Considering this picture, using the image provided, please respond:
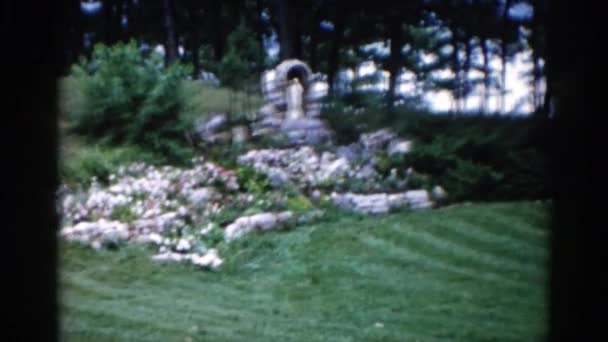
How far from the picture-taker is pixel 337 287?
20.3 ft

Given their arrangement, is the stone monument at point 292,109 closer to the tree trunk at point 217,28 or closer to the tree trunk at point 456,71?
the tree trunk at point 456,71

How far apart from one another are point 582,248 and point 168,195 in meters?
8.04

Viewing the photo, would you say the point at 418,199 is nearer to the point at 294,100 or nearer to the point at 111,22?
the point at 294,100

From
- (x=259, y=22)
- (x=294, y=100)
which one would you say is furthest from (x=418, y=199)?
(x=259, y=22)

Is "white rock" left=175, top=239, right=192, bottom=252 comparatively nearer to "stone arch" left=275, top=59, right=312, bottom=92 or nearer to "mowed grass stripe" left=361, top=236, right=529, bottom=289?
"mowed grass stripe" left=361, top=236, right=529, bottom=289

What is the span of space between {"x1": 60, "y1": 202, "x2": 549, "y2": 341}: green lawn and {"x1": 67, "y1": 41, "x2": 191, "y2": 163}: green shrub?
4501 millimetres

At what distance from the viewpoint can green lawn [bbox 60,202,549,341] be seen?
4801 mm

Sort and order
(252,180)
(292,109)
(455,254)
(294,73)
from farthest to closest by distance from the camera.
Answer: (294,73) → (292,109) → (252,180) → (455,254)

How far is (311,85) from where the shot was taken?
15398 mm

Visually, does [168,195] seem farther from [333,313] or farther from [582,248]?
[582,248]

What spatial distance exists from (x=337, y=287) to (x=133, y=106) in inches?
281

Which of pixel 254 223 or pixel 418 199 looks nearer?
pixel 254 223

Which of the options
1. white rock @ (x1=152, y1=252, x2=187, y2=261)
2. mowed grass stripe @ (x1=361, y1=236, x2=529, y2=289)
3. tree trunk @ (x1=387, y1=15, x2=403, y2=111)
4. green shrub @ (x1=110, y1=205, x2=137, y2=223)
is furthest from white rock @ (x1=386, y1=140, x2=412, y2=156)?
tree trunk @ (x1=387, y1=15, x2=403, y2=111)

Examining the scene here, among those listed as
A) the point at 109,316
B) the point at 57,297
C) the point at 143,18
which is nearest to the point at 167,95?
the point at 109,316
